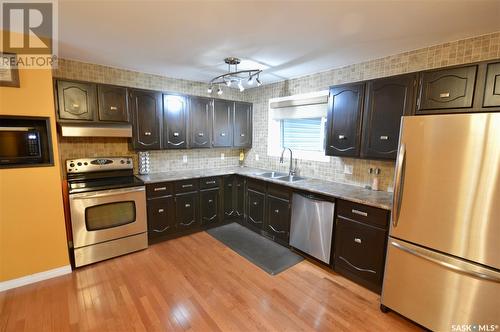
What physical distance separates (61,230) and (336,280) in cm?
304

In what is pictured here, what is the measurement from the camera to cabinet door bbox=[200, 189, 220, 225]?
3.62m

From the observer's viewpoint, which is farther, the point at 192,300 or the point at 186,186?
the point at 186,186

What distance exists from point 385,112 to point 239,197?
2470 millimetres

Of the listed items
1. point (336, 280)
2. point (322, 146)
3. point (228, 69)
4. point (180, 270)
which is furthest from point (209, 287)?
point (228, 69)

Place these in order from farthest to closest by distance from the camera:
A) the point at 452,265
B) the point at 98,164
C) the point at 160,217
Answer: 1. the point at 160,217
2. the point at 98,164
3. the point at 452,265

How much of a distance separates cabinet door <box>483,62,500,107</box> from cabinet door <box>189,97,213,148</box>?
3.23 meters

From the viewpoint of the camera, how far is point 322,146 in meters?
3.46

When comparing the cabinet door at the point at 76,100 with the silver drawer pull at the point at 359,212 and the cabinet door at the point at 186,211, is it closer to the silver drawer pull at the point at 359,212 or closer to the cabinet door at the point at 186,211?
the cabinet door at the point at 186,211

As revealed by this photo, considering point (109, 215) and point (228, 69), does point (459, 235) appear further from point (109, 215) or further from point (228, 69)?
point (109, 215)

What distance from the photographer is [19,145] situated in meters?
2.26

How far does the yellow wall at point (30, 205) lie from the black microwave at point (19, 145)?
0.10 metres

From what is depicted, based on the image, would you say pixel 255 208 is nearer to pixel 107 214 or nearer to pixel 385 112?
pixel 107 214

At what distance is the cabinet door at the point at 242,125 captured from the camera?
13.6 ft

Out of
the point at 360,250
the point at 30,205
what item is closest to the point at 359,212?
the point at 360,250
